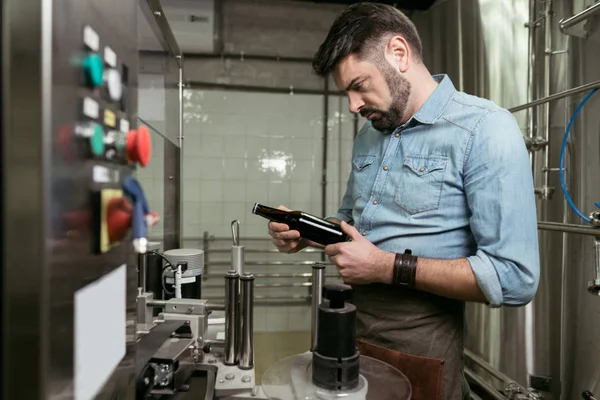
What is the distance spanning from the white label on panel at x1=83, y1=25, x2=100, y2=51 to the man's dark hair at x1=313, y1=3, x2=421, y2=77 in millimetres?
620

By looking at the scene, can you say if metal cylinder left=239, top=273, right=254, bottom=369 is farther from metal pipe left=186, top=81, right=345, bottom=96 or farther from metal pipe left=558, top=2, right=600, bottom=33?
metal pipe left=186, top=81, right=345, bottom=96

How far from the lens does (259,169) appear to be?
2.55 metres

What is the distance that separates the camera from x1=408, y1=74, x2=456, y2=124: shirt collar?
0.84 metres

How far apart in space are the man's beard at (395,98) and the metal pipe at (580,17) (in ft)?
2.04

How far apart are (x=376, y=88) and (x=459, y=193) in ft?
1.00

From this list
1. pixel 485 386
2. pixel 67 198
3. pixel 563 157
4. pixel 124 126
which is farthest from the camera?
pixel 485 386

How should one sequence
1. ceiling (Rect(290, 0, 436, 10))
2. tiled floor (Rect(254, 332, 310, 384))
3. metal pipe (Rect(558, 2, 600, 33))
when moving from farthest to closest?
ceiling (Rect(290, 0, 436, 10)), tiled floor (Rect(254, 332, 310, 384)), metal pipe (Rect(558, 2, 600, 33))

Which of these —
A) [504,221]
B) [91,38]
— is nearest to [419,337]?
[504,221]

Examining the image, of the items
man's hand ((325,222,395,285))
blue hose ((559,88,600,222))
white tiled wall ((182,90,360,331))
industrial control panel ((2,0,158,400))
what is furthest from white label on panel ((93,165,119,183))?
white tiled wall ((182,90,360,331))

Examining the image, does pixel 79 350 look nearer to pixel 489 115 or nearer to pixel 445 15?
pixel 489 115

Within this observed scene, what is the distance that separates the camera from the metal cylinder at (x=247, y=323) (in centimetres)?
70

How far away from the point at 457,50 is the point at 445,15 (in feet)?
0.85

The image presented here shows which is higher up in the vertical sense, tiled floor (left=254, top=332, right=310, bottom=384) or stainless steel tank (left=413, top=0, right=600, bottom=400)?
stainless steel tank (left=413, top=0, right=600, bottom=400)

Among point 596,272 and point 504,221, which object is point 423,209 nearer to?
point 504,221
